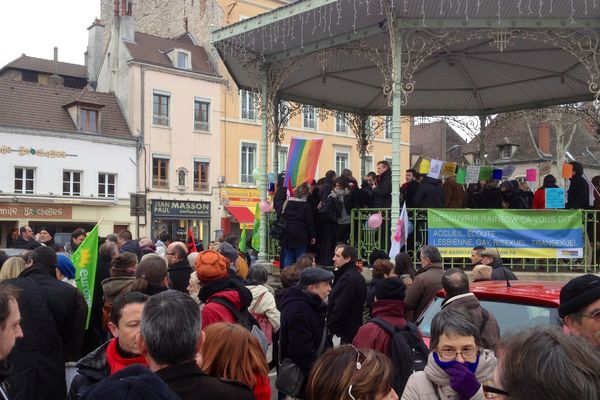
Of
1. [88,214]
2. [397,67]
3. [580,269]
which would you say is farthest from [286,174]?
[88,214]

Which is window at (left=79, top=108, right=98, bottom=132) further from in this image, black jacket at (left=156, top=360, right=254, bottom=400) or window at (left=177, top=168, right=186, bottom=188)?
black jacket at (left=156, top=360, right=254, bottom=400)

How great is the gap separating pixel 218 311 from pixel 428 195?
7.11 m

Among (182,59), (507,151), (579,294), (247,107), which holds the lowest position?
(579,294)

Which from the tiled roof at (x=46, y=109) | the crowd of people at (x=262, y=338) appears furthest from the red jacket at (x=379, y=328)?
the tiled roof at (x=46, y=109)

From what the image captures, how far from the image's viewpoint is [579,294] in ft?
10.8

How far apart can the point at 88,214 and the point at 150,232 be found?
11.6ft

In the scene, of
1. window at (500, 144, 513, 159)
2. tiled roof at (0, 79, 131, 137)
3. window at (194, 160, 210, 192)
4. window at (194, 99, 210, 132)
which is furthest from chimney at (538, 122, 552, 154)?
tiled roof at (0, 79, 131, 137)

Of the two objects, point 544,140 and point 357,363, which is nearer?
point 357,363

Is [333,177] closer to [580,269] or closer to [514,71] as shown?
[580,269]

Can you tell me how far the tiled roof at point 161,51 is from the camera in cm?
3662

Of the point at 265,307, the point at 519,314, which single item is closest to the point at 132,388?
the point at 519,314

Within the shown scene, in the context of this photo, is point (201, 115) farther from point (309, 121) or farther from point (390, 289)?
point (390, 289)

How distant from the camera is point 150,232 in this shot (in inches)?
1378

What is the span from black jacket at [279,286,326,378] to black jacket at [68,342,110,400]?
1729mm
